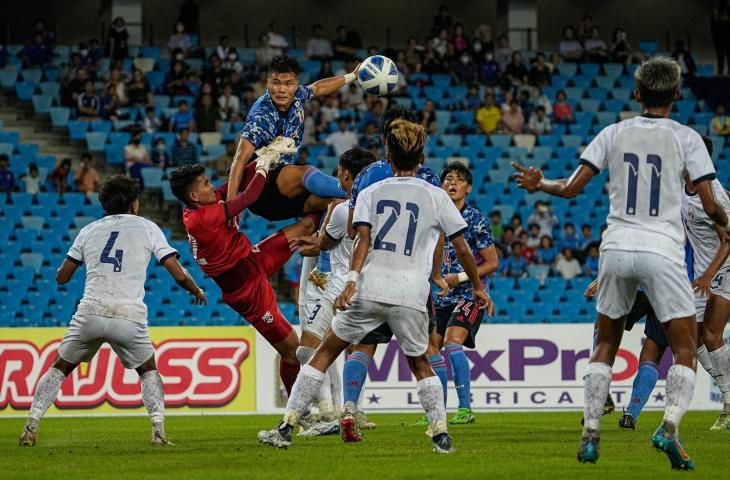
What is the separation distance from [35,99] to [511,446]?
18.1 m

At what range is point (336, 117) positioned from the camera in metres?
24.9

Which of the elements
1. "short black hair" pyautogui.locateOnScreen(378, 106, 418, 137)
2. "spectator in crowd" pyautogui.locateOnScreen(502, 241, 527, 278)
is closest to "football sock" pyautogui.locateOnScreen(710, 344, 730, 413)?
"short black hair" pyautogui.locateOnScreen(378, 106, 418, 137)

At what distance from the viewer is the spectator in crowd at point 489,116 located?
83.9 feet

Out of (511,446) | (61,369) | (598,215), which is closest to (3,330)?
(61,369)

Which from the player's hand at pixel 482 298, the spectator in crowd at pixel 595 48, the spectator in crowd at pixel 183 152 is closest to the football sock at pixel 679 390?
the player's hand at pixel 482 298

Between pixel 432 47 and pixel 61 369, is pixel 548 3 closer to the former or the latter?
pixel 432 47

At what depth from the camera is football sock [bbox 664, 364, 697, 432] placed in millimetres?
6967

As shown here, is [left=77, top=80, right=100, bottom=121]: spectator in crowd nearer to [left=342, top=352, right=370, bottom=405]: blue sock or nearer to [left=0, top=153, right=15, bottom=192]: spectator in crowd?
[left=0, top=153, right=15, bottom=192]: spectator in crowd

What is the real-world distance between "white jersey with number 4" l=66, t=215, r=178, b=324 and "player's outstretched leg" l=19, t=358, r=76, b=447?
0.64m

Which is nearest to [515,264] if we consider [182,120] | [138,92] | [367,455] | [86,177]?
[182,120]

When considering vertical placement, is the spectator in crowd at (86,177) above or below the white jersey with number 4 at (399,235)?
below

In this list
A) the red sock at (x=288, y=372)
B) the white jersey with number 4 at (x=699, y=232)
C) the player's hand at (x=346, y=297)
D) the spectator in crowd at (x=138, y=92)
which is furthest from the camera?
the spectator in crowd at (x=138, y=92)

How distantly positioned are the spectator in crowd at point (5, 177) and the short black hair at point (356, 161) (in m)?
13.5

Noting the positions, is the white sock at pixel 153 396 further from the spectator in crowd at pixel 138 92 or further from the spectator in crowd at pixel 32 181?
the spectator in crowd at pixel 138 92
